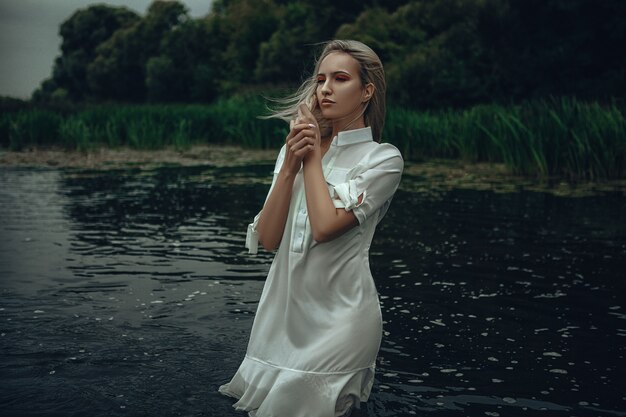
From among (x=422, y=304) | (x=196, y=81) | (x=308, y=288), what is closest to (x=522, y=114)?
(x=422, y=304)

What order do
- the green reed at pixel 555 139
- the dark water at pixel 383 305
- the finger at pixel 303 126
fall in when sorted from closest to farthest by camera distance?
1. the finger at pixel 303 126
2. the dark water at pixel 383 305
3. the green reed at pixel 555 139

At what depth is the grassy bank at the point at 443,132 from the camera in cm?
1261

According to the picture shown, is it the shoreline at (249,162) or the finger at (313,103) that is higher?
the finger at (313,103)

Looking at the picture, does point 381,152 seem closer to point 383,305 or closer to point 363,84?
point 363,84

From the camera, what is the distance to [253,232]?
9.90 feet

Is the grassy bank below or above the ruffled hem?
Answer: above

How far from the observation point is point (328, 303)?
288 centimetres

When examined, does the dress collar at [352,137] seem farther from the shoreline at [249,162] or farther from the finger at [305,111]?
the shoreline at [249,162]

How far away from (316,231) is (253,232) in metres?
0.36

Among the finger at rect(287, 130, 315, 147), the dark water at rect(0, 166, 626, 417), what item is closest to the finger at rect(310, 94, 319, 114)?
the finger at rect(287, 130, 315, 147)

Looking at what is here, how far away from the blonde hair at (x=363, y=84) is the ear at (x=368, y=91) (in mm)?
12

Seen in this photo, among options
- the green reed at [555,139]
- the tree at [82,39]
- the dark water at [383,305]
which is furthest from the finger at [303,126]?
the tree at [82,39]

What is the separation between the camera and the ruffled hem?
2.80 m

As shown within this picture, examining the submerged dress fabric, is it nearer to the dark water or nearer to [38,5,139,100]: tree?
the dark water
